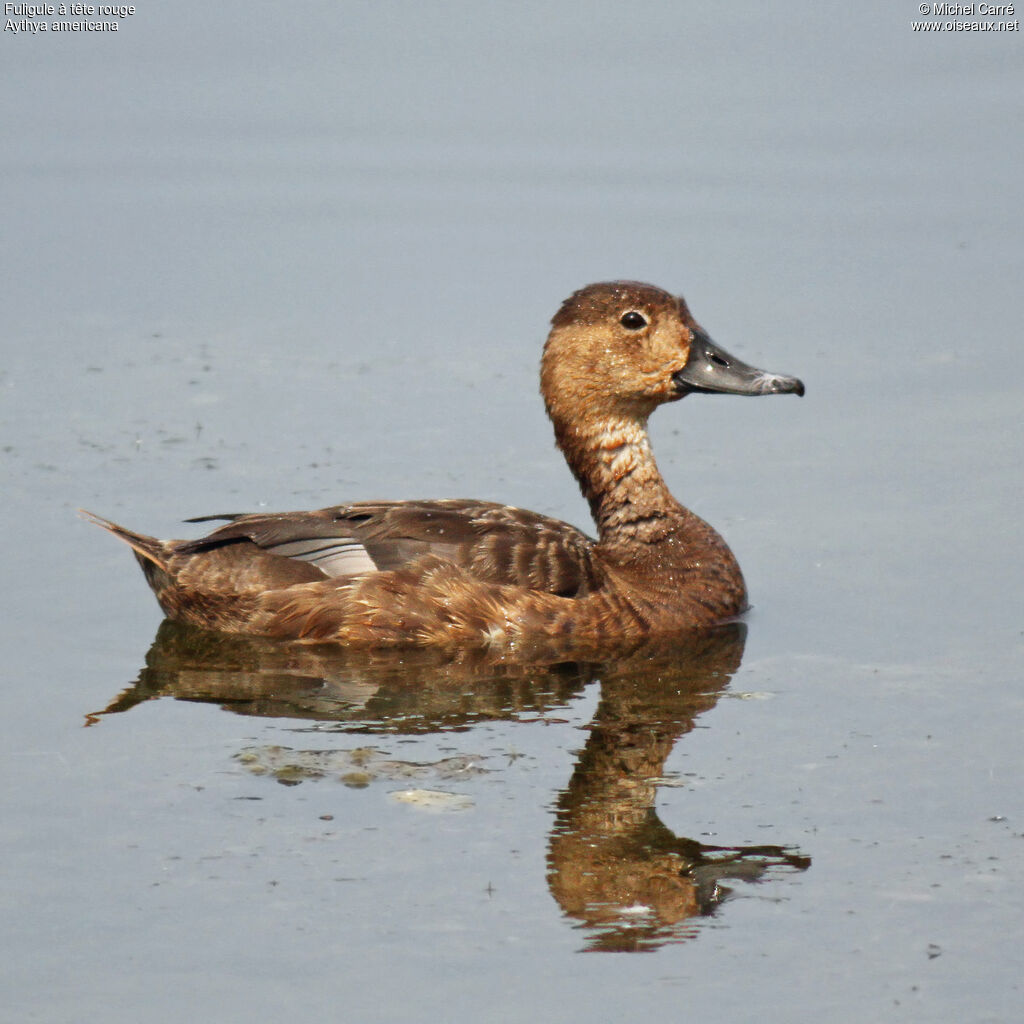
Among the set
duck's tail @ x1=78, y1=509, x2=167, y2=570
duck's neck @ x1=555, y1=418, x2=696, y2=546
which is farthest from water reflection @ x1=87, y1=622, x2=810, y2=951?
duck's neck @ x1=555, y1=418, x2=696, y2=546

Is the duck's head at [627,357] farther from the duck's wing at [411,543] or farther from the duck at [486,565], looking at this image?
the duck's wing at [411,543]

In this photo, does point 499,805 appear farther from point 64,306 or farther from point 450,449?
point 64,306

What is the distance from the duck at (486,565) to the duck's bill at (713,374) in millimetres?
10

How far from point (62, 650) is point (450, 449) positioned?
2873mm

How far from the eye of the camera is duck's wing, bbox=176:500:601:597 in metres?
8.55

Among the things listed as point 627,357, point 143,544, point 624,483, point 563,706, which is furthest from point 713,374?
point 143,544

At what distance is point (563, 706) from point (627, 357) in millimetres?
2094

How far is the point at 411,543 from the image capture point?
859 cm

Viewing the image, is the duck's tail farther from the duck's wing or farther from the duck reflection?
the duck reflection

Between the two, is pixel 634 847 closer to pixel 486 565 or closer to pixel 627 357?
pixel 486 565

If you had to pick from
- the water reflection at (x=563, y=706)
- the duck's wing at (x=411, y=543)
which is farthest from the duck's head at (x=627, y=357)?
the water reflection at (x=563, y=706)

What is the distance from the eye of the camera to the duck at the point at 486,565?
334 inches

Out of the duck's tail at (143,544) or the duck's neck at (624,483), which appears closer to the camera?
the duck's tail at (143,544)

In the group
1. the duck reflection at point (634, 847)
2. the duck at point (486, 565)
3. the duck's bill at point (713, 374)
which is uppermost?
the duck's bill at point (713, 374)
